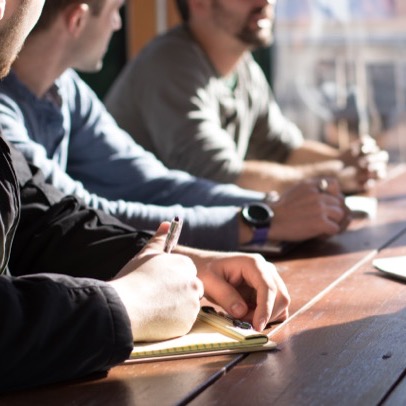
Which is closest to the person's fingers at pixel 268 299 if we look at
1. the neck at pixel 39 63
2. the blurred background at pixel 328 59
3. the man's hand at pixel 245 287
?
the man's hand at pixel 245 287

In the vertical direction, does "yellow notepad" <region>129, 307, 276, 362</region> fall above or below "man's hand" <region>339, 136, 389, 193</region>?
above

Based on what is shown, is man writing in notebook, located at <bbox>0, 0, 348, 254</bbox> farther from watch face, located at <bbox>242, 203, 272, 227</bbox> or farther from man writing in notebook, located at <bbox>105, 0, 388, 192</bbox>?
man writing in notebook, located at <bbox>105, 0, 388, 192</bbox>

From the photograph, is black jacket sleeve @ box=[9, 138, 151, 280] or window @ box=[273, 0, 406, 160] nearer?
black jacket sleeve @ box=[9, 138, 151, 280]

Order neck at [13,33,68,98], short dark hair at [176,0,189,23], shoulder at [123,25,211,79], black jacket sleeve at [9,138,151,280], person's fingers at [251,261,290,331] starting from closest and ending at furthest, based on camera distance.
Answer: person's fingers at [251,261,290,331], black jacket sleeve at [9,138,151,280], neck at [13,33,68,98], shoulder at [123,25,211,79], short dark hair at [176,0,189,23]

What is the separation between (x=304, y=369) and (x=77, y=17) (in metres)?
1.21

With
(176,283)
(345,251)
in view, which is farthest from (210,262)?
(345,251)

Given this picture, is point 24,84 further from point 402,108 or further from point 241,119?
point 402,108

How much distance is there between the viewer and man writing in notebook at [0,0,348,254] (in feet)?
6.33

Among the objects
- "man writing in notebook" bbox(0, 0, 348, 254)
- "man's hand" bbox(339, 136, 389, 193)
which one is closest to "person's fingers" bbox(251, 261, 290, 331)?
"man writing in notebook" bbox(0, 0, 348, 254)

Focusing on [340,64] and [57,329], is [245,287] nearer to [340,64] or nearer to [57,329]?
[57,329]

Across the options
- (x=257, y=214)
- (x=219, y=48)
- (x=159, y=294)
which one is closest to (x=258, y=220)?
(x=257, y=214)

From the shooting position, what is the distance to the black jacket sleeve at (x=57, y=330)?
3.43ft

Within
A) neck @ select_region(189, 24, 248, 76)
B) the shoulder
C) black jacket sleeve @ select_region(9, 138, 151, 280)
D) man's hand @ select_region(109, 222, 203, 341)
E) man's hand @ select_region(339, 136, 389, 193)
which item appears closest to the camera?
man's hand @ select_region(109, 222, 203, 341)

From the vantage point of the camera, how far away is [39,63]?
206 cm
